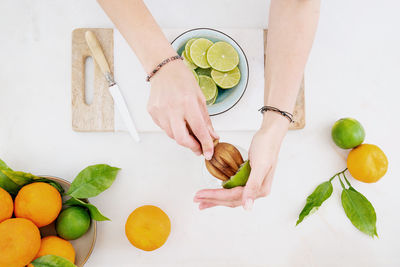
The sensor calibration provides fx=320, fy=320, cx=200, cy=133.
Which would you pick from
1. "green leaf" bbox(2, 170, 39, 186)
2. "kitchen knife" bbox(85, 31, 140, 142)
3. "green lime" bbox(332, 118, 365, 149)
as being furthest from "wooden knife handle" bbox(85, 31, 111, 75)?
"green lime" bbox(332, 118, 365, 149)

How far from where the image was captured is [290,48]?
0.70m

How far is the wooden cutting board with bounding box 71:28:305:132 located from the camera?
841mm

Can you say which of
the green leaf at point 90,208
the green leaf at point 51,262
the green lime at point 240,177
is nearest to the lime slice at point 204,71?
the green lime at point 240,177

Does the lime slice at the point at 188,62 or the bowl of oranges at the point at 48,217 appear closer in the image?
the bowl of oranges at the point at 48,217

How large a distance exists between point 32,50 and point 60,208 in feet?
1.48

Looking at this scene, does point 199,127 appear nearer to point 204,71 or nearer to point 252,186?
point 252,186

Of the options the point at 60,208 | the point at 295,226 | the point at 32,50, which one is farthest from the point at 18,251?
the point at 295,226

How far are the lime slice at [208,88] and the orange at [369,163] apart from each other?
0.40 m

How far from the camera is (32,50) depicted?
2.89 feet

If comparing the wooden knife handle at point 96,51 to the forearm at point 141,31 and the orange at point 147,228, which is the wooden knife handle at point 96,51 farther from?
the orange at point 147,228

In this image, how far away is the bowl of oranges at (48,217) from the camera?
630mm

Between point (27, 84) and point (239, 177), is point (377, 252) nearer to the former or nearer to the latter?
point (239, 177)

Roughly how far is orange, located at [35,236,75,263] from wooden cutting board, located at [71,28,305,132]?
279 mm

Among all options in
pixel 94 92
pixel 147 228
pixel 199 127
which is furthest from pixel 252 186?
pixel 94 92
